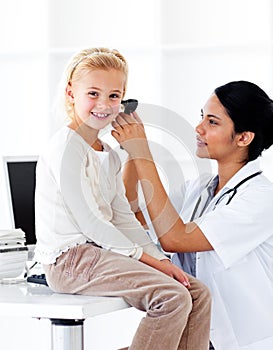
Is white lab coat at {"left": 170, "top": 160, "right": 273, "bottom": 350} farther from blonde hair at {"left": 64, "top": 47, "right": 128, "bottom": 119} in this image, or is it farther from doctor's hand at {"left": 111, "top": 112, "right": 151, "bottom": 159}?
blonde hair at {"left": 64, "top": 47, "right": 128, "bottom": 119}

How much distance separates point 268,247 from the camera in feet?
6.95

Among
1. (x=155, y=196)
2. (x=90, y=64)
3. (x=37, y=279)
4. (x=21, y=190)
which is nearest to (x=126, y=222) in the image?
(x=155, y=196)

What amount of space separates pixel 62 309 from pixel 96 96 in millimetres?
472

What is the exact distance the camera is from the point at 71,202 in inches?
68.2

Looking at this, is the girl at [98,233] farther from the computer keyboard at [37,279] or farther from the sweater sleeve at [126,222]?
the computer keyboard at [37,279]

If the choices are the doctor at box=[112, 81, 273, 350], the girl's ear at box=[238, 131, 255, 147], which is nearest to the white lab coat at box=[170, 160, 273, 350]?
the doctor at box=[112, 81, 273, 350]

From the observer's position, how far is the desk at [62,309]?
1.63 meters

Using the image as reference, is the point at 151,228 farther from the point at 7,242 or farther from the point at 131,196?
the point at 7,242

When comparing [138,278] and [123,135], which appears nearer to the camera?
[138,278]

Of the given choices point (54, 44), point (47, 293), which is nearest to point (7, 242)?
point (47, 293)

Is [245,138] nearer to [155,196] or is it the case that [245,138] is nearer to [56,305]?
[155,196]

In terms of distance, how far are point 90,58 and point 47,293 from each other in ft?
1.69

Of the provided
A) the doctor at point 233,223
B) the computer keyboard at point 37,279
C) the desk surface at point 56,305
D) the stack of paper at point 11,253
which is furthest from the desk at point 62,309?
the doctor at point 233,223

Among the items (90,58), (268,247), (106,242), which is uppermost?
(90,58)
